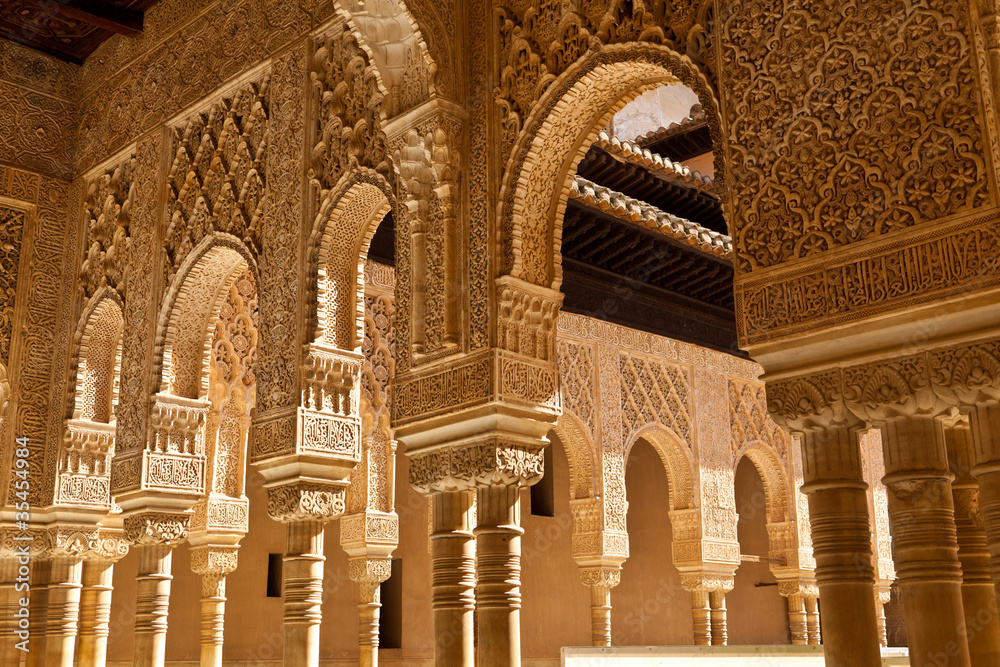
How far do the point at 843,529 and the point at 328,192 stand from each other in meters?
3.90

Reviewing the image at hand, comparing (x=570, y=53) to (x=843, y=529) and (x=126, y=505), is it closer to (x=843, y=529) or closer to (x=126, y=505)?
(x=843, y=529)

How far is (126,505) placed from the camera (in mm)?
7648

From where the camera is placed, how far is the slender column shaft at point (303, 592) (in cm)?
614

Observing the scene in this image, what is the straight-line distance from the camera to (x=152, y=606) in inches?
296

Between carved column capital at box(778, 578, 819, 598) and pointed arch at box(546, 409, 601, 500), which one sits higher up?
pointed arch at box(546, 409, 601, 500)

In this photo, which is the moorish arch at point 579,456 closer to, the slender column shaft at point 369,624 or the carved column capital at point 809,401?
the slender column shaft at point 369,624

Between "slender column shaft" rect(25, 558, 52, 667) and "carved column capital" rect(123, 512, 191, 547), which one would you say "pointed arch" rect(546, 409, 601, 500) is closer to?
"carved column capital" rect(123, 512, 191, 547)

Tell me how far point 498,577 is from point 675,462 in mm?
7580

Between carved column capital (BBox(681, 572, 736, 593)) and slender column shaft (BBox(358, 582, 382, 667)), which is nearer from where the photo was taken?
slender column shaft (BBox(358, 582, 382, 667))

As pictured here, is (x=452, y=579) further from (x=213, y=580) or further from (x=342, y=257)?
(x=213, y=580)

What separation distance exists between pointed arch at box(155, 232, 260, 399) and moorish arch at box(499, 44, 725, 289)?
2815mm

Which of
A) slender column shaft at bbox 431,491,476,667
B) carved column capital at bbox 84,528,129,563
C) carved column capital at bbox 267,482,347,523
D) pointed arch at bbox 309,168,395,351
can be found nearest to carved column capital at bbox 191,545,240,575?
carved column capital at bbox 84,528,129,563

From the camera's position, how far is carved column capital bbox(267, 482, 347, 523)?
6.30 meters

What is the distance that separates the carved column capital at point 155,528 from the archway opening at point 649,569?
8899 millimetres
